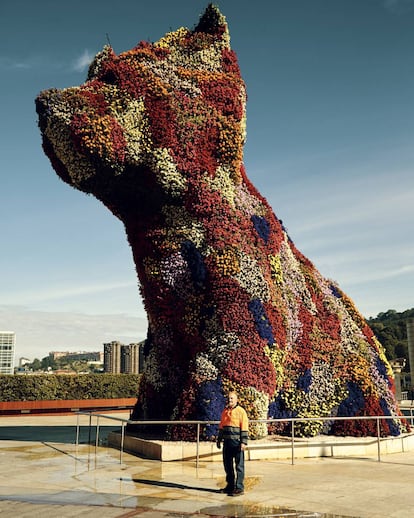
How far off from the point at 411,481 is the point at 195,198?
20.4ft

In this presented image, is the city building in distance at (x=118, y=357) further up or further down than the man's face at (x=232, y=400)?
further up

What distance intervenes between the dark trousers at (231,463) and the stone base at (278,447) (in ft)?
8.64

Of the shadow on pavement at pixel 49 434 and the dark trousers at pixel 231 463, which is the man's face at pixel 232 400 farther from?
the shadow on pavement at pixel 49 434

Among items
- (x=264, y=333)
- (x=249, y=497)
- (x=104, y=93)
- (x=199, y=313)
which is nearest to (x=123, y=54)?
(x=104, y=93)

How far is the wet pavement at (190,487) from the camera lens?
20.8 feet

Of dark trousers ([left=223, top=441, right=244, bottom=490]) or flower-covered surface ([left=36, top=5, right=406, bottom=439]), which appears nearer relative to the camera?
dark trousers ([left=223, top=441, right=244, bottom=490])

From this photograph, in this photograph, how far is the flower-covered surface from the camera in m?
10.5

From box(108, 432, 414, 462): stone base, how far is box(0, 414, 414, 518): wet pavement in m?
0.21

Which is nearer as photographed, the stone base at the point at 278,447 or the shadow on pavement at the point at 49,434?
the stone base at the point at 278,447

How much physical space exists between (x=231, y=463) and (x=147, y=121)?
6.57m

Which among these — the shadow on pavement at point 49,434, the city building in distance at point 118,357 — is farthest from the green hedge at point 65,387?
the city building in distance at point 118,357

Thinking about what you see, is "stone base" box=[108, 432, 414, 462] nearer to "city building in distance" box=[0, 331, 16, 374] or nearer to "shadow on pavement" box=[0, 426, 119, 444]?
"shadow on pavement" box=[0, 426, 119, 444]

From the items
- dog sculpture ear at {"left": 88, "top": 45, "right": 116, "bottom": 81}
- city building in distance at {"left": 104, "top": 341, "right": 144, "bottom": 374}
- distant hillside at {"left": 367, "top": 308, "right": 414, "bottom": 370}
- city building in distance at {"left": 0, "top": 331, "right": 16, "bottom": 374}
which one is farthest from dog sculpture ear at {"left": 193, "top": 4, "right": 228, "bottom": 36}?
city building in distance at {"left": 0, "top": 331, "right": 16, "bottom": 374}

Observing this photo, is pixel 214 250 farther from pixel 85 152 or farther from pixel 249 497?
pixel 249 497
